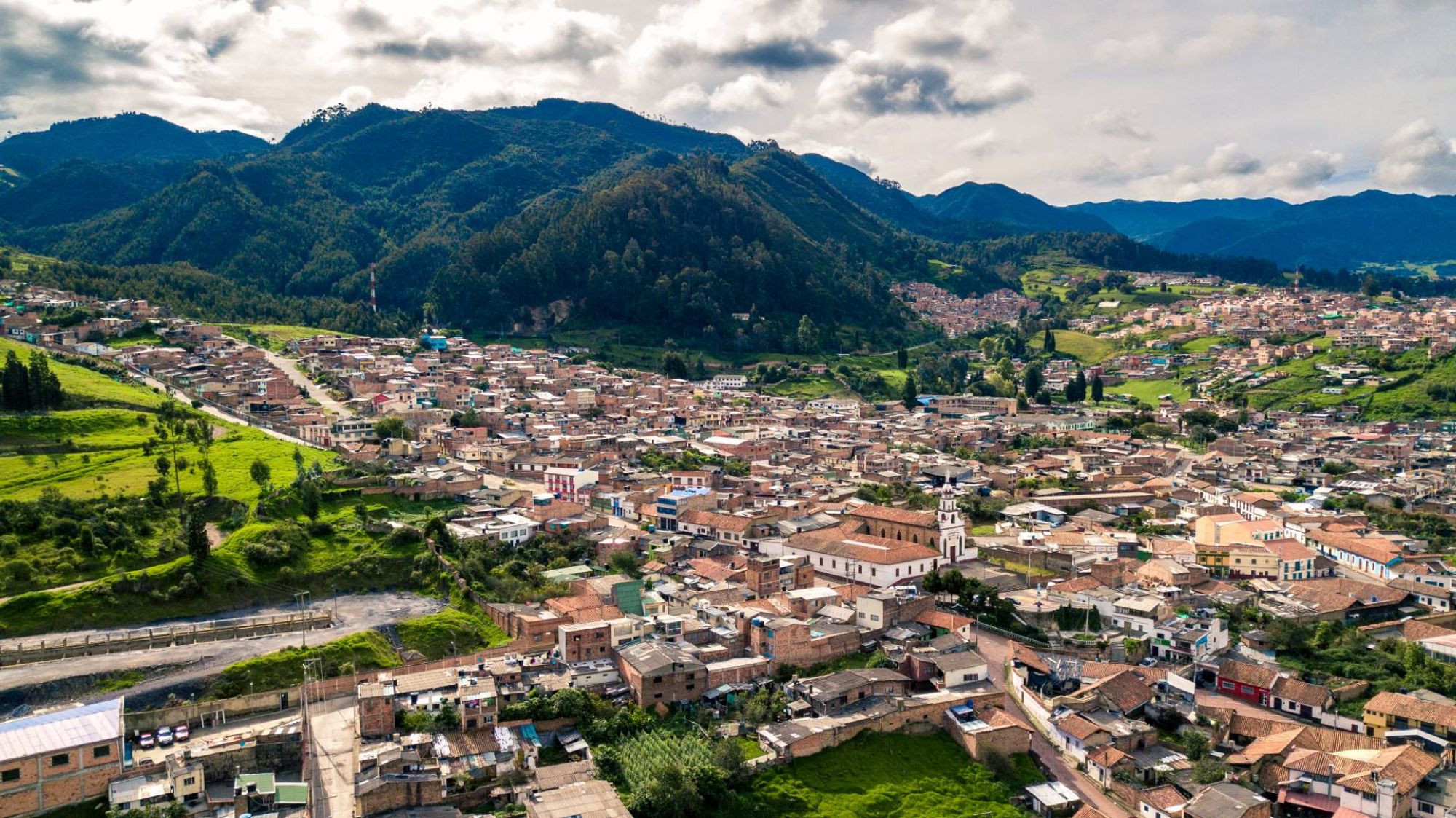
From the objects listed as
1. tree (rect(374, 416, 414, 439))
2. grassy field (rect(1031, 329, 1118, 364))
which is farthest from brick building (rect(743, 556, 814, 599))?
grassy field (rect(1031, 329, 1118, 364))

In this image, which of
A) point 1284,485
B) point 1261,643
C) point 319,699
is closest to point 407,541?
point 319,699

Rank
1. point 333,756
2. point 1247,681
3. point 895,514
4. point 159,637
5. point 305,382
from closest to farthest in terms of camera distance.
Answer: point 333,756
point 159,637
point 1247,681
point 895,514
point 305,382

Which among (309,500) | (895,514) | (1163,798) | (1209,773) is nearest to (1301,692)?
(1209,773)

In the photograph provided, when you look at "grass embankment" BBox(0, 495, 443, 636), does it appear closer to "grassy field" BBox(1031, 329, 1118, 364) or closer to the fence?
the fence

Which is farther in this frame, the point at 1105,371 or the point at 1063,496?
the point at 1105,371

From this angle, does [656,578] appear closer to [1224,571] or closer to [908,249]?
[1224,571]

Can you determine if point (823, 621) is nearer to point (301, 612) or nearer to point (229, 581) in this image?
point (301, 612)

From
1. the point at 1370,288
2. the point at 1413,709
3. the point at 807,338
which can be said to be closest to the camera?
the point at 1413,709
